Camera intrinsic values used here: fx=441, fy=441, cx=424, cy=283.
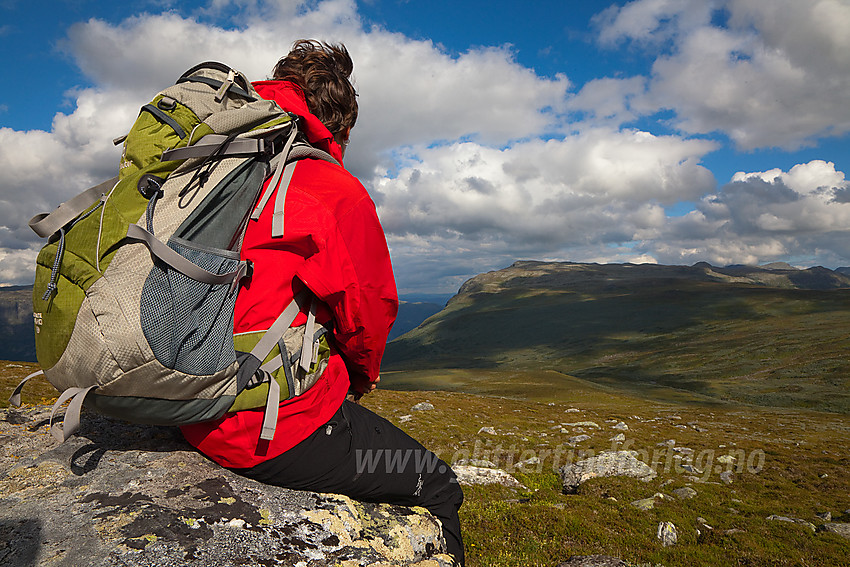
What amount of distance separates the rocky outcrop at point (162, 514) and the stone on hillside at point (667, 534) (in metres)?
10.2

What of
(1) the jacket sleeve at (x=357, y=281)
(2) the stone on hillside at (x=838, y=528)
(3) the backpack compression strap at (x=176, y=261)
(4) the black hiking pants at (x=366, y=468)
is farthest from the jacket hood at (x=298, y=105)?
(2) the stone on hillside at (x=838, y=528)

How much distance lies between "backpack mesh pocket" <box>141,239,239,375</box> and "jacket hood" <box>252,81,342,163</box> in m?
1.46

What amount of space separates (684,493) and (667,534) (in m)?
6.00

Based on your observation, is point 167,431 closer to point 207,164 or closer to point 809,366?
point 207,164

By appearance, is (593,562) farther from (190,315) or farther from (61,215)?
(61,215)

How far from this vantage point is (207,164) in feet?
11.2

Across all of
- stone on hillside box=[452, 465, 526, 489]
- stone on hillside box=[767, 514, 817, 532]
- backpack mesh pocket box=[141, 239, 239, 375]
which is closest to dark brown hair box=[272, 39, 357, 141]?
backpack mesh pocket box=[141, 239, 239, 375]

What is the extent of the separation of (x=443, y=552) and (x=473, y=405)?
4896 centimetres

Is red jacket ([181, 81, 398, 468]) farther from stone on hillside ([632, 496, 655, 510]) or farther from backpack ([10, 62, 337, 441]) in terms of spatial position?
stone on hillside ([632, 496, 655, 510])

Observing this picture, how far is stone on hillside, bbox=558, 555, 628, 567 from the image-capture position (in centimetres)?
814

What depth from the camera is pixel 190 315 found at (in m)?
3.18

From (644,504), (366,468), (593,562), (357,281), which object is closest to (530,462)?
(644,504)

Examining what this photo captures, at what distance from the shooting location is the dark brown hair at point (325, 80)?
4.32 metres

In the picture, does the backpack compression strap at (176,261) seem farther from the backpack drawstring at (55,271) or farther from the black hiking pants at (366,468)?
the black hiking pants at (366,468)
